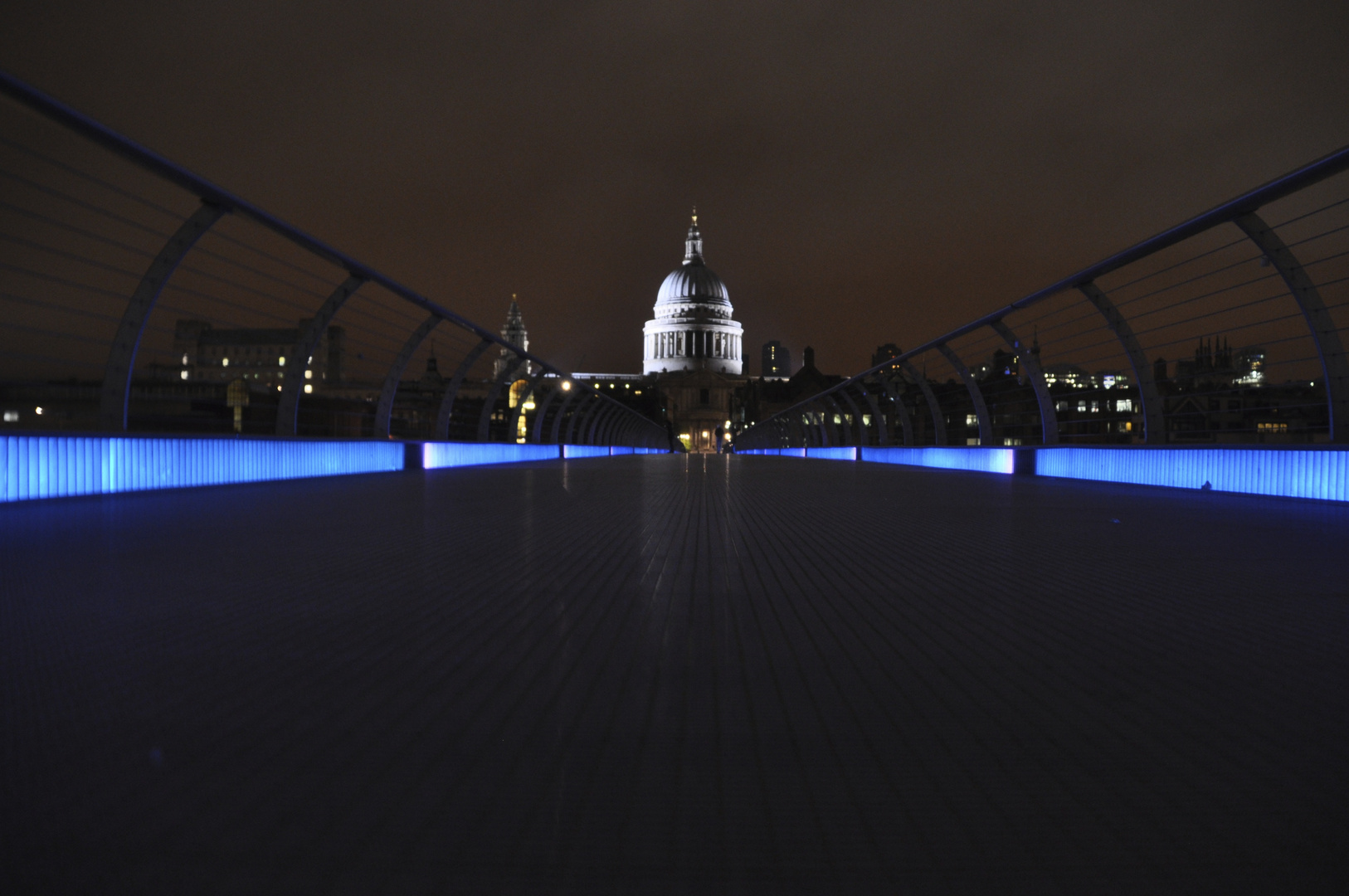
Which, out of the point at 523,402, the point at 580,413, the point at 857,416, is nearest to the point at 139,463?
the point at 523,402

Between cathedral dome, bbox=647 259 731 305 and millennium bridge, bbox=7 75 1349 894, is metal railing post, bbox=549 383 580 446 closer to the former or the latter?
millennium bridge, bbox=7 75 1349 894

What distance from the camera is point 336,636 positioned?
218cm

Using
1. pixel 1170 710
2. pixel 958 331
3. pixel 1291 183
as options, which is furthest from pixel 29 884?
pixel 958 331

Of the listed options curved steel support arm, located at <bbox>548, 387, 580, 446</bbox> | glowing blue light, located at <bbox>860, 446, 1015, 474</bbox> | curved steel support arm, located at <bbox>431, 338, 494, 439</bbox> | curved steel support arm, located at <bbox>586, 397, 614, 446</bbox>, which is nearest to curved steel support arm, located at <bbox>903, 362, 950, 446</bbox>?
glowing blue light, located at <bbox>860, 446, 1015, 474</bbox>

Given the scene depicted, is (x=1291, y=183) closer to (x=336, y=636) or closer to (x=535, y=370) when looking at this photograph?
(x=336, y=636)

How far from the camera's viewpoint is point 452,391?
12.4m

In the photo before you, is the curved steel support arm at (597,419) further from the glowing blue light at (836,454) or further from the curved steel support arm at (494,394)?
the curved steel support arm at (494,394)

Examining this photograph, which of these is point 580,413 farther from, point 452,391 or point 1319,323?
point 1319,323

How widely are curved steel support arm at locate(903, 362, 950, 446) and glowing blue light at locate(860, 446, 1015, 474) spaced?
0.74ft

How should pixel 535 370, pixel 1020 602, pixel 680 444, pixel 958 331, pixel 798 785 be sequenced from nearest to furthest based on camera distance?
pixel 798 785 → pixel 1020 602 → pixel 958 331 → pixel 535 370 → pixel 680 444

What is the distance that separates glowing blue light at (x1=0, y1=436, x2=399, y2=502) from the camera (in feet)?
17.9

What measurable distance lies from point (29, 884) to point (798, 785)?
38.0 inches

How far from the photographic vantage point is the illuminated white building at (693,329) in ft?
405

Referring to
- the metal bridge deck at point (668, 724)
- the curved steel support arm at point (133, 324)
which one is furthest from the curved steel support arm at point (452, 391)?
the metal bridge deck at point (668, 724)
